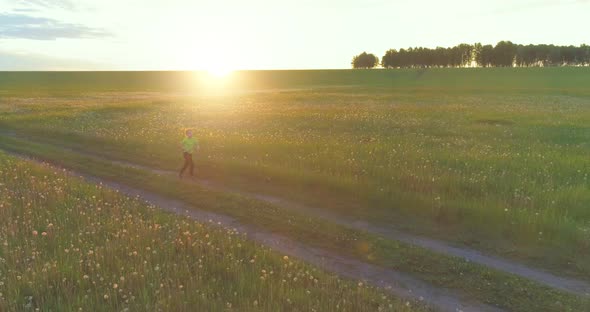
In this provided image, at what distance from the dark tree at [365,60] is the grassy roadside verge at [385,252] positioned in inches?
6832

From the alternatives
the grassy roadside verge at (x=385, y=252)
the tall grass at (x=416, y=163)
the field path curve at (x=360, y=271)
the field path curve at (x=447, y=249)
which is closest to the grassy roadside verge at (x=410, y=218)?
the tall grass at (x=416, y=163)

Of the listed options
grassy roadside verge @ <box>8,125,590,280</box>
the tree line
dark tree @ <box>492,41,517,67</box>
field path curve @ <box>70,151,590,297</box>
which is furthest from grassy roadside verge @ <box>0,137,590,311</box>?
dark tree @ <box>492,41,517,67</box>

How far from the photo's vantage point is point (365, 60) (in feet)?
601

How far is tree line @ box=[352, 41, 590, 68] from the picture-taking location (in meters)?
158

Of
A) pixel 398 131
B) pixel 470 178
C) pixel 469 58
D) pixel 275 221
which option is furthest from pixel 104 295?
pixel 469 58

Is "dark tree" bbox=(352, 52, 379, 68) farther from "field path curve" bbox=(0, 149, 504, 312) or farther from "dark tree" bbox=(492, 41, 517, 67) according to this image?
"field path curve" bbox=(0, 149, 504, 312)

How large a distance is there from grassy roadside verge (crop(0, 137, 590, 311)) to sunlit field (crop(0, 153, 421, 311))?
1.67 m

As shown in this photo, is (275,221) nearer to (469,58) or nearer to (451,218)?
(451,218)

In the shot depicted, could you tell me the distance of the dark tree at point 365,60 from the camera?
181 m

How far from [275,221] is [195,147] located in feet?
22.6

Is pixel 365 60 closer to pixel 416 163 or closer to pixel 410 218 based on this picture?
pixel 416 163

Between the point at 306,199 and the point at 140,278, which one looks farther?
the point at 306,199

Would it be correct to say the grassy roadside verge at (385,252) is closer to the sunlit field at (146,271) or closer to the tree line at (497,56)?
the sunlit field at (146,271)

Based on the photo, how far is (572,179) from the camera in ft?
45.0
